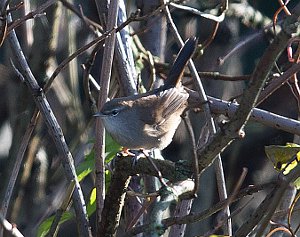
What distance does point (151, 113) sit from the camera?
3637mm

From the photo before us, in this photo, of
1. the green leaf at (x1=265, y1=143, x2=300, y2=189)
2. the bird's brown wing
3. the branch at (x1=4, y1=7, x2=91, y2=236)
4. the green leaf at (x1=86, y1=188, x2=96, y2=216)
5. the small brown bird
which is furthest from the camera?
the bird's brown wing

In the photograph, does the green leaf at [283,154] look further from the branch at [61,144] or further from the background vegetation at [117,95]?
the branch at [61,144]

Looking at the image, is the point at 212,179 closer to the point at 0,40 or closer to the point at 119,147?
the point at 119,147

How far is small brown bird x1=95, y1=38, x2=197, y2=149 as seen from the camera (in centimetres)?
327

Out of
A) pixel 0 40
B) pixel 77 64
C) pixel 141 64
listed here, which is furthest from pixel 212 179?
pixel 0 40

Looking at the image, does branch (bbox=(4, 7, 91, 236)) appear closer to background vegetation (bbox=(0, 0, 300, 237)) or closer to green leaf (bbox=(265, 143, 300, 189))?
background vegetation (bbox=(0, 0, 300, 237))

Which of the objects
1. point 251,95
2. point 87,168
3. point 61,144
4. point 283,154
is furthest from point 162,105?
point 251,95

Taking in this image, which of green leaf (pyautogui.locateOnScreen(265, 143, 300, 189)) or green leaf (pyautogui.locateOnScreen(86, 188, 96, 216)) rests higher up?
green leaf (pyautogui.locateOnScreen(265, 143, 300, 189))

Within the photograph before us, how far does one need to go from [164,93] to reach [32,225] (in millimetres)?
1603

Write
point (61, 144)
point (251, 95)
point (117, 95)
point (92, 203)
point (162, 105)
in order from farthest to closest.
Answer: point (117, 95)
point (162, 105)
point (92, 203)
point (61, 144)
point (251, 95)

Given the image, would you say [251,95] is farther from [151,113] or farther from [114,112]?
[151,113]

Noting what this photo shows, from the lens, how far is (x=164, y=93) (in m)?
3.50

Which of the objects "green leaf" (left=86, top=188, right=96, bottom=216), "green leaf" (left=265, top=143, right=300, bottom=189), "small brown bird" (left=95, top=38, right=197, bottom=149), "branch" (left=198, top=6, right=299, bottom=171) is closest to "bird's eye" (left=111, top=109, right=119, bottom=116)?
"small brown bird" (left=95, top=38, right=197, bottom=149)

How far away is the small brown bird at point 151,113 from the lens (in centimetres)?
327
